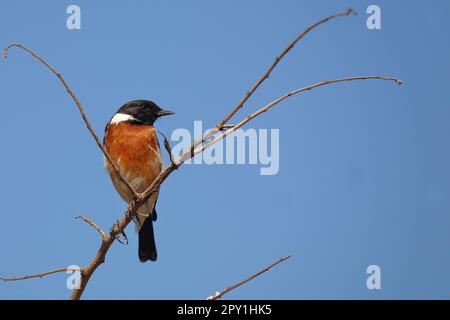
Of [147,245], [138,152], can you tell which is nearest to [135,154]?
[138,152]

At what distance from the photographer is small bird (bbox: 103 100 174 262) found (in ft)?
24.4

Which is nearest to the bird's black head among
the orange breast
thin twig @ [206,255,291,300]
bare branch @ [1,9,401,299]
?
the orange breast

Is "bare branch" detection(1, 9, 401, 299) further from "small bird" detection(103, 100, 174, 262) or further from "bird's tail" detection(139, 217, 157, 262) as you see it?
"bird's tail" detection(139, 217, 157, 262)

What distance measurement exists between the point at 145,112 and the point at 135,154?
719mm

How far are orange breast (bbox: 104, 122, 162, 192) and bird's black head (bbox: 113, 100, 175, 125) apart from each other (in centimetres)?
24

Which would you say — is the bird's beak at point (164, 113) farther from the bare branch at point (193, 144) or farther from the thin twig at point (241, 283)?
the thin twig at point (241, 283)

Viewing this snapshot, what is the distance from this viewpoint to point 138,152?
745 cm

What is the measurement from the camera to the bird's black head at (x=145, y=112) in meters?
7.91

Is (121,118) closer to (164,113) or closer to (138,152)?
(164,113)

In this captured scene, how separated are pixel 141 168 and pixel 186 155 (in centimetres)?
371
